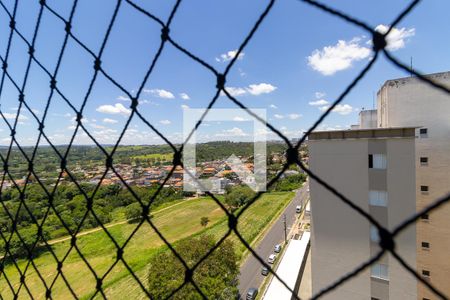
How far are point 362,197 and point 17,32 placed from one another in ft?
11.8

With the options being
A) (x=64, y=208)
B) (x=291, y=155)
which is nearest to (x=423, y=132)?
(x=291, y=155)

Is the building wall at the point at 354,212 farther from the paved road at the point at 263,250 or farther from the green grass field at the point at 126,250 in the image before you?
the green grass field at the point at 126,250

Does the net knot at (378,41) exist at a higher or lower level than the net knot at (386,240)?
higher

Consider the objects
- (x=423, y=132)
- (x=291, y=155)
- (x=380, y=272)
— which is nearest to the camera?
(x=291, y=155)

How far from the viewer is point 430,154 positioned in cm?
390

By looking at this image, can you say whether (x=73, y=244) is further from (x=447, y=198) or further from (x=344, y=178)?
(x=344, y=178)

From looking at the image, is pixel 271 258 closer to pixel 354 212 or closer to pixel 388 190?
pixel 354 212

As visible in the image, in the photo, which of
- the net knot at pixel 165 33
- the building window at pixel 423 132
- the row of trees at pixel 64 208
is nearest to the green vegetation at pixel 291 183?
the row of trees at pixel 64 208

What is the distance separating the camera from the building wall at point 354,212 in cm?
310

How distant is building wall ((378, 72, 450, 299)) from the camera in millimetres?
3732

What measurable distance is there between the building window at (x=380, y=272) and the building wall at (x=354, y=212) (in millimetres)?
58

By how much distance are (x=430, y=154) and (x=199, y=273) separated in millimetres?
4504

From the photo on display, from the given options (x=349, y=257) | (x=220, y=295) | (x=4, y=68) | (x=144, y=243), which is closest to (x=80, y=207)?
(x=144, y=243)

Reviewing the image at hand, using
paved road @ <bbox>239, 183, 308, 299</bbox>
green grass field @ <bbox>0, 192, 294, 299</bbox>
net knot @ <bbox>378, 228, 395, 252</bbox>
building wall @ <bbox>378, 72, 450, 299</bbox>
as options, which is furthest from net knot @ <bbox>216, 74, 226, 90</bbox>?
green grass field @ <bbox>0, 192, 294, 299</bbox>
